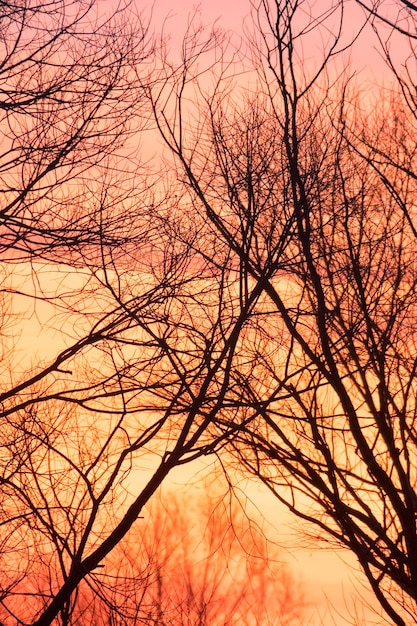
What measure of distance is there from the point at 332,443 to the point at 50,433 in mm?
4367

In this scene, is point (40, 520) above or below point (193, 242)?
below

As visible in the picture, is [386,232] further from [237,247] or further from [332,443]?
[237,247]

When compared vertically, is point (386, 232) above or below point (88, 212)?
above

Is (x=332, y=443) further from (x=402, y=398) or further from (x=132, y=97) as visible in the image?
(x=132, y=97)

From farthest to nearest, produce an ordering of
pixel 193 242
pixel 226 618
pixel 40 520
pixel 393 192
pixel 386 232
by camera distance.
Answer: pixel 226 618 < pixel 386 232 < pixel 393 192 < pixel 193 242 < pixel 40 520

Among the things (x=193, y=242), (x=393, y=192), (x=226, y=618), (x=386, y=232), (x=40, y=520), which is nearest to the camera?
(x=40, y=520)

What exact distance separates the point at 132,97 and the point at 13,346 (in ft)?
7.21

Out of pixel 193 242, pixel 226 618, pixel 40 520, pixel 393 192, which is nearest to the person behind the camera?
pixel 40 520

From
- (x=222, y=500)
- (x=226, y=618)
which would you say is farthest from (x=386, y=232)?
(x=226, y=618)

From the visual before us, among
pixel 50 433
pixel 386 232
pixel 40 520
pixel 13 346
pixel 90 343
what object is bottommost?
pixel 40 520

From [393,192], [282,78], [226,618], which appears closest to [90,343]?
[282,78]

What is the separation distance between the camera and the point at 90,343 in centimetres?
584

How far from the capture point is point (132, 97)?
233 inches

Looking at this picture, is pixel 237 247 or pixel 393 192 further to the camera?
pixel 393 192
